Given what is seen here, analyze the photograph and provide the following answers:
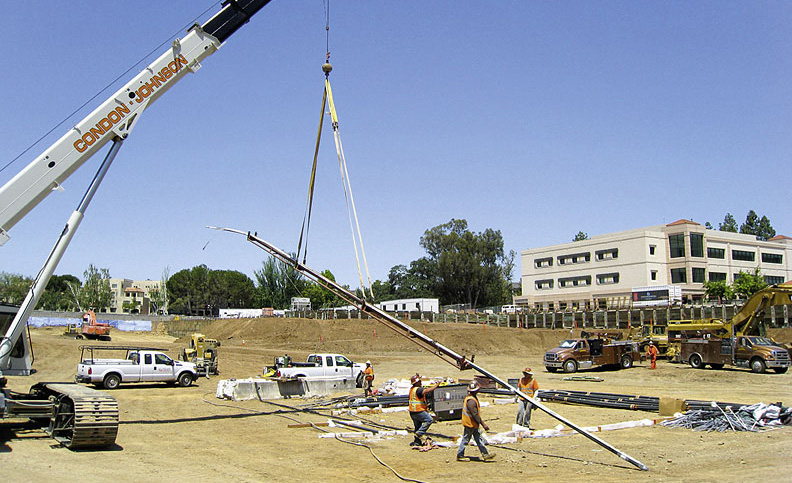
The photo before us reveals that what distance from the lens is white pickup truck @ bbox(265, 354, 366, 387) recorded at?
27984 mm

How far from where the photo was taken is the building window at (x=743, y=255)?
89.8 meters

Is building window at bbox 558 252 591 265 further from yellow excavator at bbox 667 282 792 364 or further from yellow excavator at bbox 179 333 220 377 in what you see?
yellow excavator at bbox 179 333 220 377

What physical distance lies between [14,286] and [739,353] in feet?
437

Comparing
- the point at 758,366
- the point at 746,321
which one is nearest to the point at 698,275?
the point at 746,321

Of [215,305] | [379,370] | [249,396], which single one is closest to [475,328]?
[379,370]

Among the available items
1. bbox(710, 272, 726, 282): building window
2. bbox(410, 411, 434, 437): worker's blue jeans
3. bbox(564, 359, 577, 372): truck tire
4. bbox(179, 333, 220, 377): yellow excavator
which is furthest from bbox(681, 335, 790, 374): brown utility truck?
bbox(710, 272, 726, 282): building window

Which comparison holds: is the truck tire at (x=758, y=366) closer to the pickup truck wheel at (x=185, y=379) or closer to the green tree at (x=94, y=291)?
the pickup truck wheel at (x=185, y=379)

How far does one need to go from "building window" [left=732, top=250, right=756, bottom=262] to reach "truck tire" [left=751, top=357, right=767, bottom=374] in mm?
63618

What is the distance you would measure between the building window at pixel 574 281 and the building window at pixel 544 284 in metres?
1.81

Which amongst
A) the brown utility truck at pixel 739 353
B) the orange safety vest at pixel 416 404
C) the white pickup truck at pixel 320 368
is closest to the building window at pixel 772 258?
the brown utility truck at pixel 739 353

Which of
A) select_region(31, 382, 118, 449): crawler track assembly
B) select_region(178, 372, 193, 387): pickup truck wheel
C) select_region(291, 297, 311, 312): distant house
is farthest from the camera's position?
select_region(291, 297, 311, 312): distant house

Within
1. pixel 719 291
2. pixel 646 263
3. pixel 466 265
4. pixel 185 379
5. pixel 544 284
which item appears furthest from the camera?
pixel 466 265

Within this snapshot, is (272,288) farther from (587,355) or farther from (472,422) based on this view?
(472,422)

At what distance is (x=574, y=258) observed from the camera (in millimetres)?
94438
